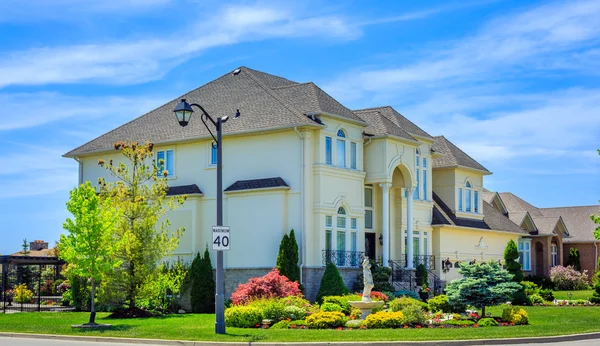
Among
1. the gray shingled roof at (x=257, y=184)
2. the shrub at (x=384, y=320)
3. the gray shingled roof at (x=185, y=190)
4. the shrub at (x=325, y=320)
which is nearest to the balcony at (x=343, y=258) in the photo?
the gray shingled roof at (x=257, y=184)

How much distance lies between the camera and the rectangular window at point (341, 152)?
3746 cm

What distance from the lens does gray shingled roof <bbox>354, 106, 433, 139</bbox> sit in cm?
4259

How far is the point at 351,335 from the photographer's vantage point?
23062mm

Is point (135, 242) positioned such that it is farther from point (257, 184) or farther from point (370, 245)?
point (370, 245)

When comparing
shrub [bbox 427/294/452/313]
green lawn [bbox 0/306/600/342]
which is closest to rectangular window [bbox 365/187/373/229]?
green lawn [bbox 0/306/600/342]

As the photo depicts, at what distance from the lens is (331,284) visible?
34.6 m

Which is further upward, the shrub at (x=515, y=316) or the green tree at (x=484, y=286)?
the green tree at (x=484, y=286)

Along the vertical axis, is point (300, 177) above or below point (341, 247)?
above

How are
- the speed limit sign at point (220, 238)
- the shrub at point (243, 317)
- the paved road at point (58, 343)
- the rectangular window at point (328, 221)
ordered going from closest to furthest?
1. the paved road at point (58, 343)
2. the speed limit sign at point (220, 238)
3. the shrub at point (243, 317)
4. the rectangular window at point (328, 221)

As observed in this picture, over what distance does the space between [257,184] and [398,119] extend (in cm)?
1056

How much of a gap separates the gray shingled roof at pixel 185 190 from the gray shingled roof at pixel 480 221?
45.9ft

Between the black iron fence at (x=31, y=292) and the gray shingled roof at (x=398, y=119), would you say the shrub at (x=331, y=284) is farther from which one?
the black iron fence at (x=31, y=292)

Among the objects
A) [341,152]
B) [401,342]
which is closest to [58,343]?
[401,342]

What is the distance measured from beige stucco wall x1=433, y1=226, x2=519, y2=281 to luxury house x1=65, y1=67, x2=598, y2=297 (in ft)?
0.40
